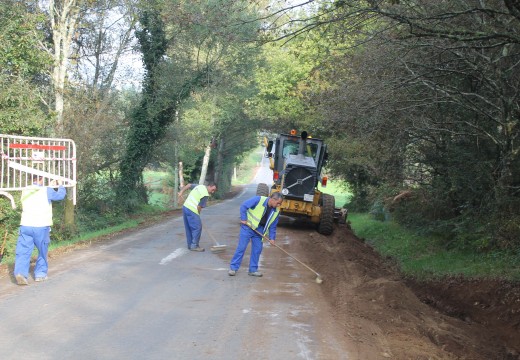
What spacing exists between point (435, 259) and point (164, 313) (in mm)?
8056

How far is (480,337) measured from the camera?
316 inches

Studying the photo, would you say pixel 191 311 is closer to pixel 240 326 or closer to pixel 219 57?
pixel 240 326

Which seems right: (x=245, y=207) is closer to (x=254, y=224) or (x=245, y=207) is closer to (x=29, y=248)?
(x=254, y=224)

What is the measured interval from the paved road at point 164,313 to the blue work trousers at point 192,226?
153 cm

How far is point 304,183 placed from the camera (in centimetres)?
1834

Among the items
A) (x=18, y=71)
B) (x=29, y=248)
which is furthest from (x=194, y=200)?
(x=18, y=71)

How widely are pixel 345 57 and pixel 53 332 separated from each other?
12129 millimetres

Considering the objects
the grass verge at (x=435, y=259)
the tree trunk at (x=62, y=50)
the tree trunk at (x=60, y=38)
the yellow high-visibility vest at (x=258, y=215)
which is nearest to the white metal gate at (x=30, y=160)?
the yellow high-visibility vest at (x=258, y=215)

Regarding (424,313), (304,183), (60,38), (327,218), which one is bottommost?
(424,313)

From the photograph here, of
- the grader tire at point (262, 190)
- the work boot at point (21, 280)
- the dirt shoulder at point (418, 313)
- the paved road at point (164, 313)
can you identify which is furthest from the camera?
the grader tire at point (262, 190)

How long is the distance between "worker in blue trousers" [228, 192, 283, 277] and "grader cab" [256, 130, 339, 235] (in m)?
7.37

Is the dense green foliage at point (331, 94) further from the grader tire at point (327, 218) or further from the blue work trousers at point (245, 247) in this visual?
the blue work trousers at point (245, 247)

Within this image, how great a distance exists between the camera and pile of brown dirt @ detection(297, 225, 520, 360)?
687cm

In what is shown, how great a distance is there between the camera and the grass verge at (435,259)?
1088cm
